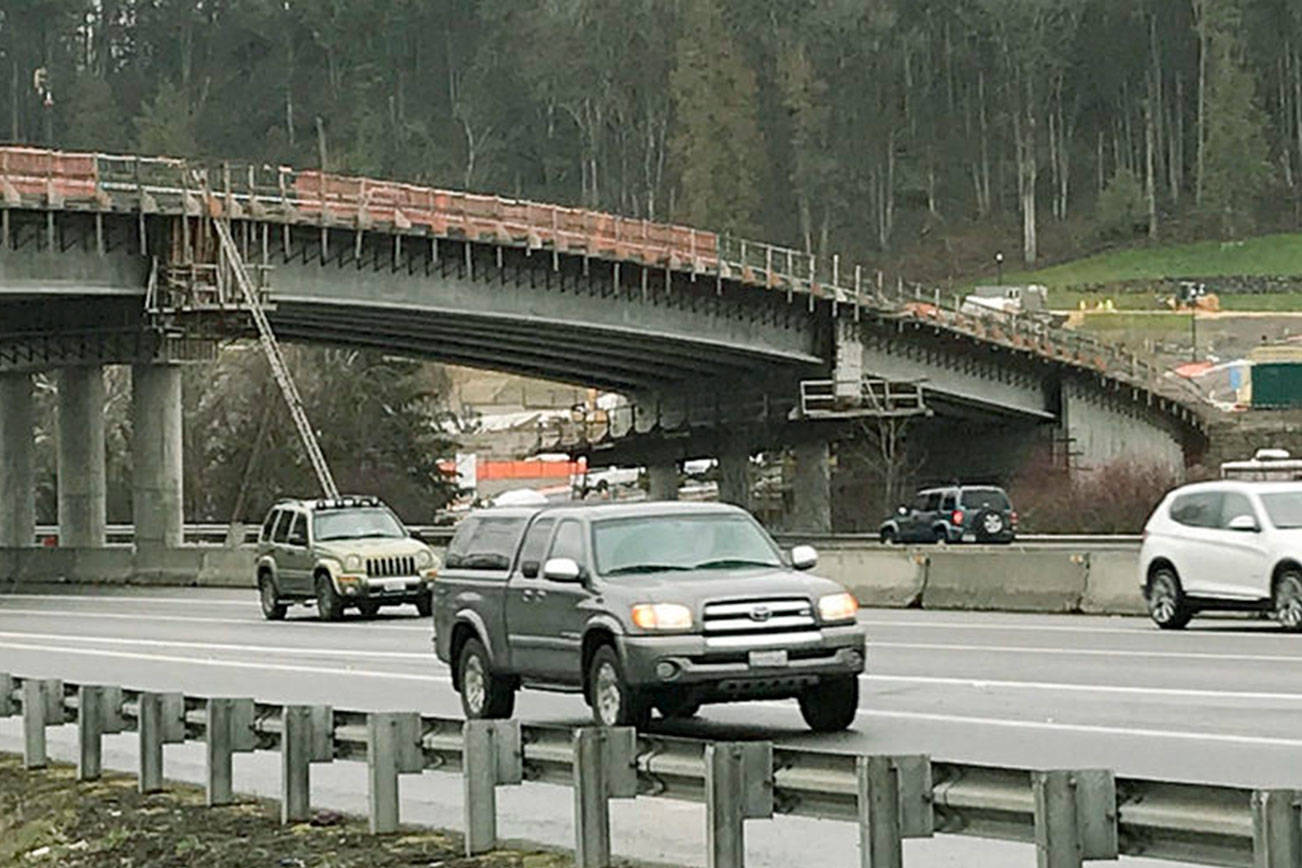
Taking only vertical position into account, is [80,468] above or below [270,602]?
above

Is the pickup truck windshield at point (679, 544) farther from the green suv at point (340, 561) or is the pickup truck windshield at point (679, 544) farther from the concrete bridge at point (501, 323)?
the concrete bridge at point (501, 323)

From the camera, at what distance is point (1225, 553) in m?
30.4

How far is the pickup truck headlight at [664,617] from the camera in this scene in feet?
59.8

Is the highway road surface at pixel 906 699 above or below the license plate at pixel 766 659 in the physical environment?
below

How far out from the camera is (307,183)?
6794 cm

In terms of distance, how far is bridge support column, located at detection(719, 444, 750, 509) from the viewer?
92.1m

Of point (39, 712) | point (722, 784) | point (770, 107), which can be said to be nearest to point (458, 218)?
point (39, 712)

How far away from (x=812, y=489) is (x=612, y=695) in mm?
73737

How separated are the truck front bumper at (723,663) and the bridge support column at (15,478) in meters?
63.9

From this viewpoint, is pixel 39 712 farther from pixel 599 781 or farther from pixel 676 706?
pixel 599 781

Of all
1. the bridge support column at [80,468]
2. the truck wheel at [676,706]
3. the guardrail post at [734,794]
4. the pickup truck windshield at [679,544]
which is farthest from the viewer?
the bridge support column at [80,468]

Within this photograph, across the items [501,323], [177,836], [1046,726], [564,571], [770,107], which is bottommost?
[177,836]

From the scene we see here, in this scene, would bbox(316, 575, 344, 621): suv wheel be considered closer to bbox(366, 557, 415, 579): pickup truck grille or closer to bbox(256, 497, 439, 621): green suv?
bbox(256, 497, 439, 621): green suv

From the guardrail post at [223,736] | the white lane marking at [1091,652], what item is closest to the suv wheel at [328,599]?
the white lane marking at [1091,652]
